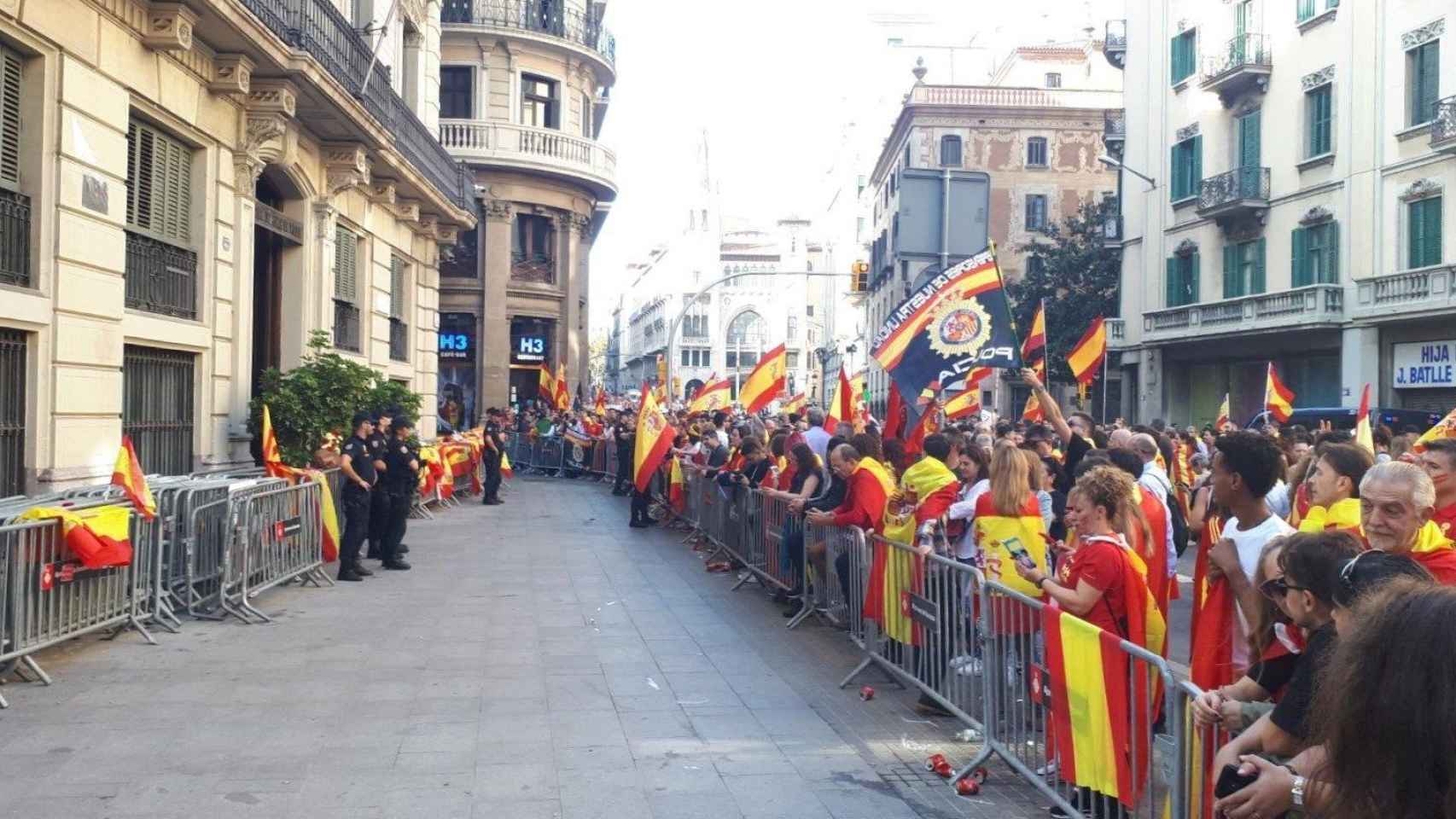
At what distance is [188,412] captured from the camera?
48.8ft

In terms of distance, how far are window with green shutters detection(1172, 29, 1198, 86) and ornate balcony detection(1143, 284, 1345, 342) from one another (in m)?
6.56

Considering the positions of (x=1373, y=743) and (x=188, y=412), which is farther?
(x=188, y=412)

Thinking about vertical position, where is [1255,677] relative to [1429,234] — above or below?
below

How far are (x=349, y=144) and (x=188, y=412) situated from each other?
5.89m

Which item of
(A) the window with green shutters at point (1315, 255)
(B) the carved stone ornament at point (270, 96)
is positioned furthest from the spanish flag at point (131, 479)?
(A) the window with green shutters at point (1315, 255)

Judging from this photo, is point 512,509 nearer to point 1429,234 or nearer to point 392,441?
point 392,441

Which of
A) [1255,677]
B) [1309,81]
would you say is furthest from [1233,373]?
[1255,677]

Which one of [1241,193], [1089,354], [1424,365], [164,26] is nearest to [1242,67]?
[1241,193]

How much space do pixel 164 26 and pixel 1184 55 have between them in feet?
104

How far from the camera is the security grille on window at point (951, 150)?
6003 centimetres

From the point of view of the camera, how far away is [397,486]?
49.1 ft

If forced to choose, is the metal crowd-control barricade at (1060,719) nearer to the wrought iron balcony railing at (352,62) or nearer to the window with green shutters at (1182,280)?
the wrought iron balcony railing at (352,62)

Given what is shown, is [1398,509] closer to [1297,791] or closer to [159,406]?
[1297,791]

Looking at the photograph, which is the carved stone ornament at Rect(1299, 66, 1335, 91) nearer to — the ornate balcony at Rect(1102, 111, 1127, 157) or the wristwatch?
the ornate balcony at Rect(1102, 111, 1127, 157)
